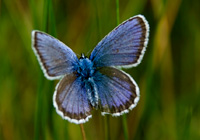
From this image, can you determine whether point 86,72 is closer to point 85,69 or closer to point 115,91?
point 85,69

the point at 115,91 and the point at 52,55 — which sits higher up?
the point at 52,55

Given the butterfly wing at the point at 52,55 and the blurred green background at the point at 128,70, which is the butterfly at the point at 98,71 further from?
the blurred green background at the point at 128,70

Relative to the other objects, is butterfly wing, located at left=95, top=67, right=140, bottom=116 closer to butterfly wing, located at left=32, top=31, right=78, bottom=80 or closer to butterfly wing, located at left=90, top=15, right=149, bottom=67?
butterfly wing, located at left=90, top=15, right=149, bottom=67

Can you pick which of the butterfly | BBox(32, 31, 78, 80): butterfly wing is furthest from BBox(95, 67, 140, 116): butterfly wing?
BBox(32, 31, 78, 80): butterfly wing

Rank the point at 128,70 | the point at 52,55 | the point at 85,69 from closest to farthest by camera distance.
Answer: the point at 52,55 → the point at 85,69 → the point at 128,70

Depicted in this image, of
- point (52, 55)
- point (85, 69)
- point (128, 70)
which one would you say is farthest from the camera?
point (128, 70)

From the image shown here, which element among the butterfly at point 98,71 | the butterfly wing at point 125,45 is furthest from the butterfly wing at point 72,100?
the butterfly wing at point 125,45

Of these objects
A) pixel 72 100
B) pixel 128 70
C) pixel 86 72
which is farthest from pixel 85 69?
pixel 128 70
